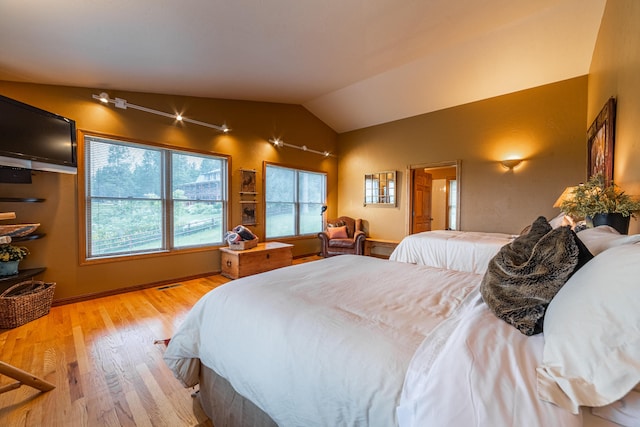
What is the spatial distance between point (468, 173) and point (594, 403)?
5.10m

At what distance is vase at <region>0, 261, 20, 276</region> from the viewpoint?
2701mm

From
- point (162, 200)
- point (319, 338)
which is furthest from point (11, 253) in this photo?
point (319, 338)

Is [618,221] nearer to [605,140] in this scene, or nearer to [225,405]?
[605,140]

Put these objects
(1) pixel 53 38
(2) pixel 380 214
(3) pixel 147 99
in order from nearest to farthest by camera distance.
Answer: (1) pixel 53 38 → (3) pixel 147 99 → (2) pixel 380 214

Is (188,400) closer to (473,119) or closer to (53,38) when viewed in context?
(53,38)

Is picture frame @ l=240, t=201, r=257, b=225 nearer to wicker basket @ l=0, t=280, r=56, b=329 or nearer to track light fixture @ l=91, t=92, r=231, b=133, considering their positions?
track light fixture @ l=91, t=92, r=231, b=133

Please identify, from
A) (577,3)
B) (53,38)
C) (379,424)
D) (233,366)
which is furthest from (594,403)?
(577,3)

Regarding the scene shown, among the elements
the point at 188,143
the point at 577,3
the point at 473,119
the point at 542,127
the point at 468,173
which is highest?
the point at 577,3

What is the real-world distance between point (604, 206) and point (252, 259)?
4028mm

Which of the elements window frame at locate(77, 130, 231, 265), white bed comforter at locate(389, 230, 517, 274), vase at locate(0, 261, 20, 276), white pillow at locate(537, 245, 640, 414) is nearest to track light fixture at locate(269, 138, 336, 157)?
window frame at locate(77, 130, 231, 265)

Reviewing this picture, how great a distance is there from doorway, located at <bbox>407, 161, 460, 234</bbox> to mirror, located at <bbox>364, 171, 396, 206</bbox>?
39 cm

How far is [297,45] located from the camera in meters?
3.09

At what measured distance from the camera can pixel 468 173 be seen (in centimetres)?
504

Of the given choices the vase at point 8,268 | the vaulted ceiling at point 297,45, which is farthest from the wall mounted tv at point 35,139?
the vase at point 8,268
